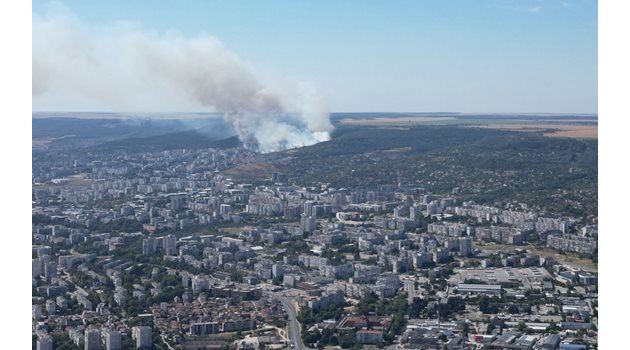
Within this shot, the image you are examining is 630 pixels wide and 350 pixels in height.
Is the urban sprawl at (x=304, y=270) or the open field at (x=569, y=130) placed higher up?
the open field at (x=569, y=130)

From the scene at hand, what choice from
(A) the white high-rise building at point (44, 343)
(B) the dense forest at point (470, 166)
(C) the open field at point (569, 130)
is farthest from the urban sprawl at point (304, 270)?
(C) the open field at point (569, 130)

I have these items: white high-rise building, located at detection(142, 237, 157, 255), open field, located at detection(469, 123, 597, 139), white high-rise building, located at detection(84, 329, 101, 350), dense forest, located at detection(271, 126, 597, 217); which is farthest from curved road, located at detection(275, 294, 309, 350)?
open field, located at detection(469, 123, 597, 139)

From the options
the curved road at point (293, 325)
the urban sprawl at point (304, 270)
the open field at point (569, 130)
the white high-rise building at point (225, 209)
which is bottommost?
the curved road at point (293, 325)

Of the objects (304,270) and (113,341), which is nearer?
(113,341)

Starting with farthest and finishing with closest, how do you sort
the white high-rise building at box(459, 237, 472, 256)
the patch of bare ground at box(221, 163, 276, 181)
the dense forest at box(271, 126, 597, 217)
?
1. the patch of bare ground at box(221, 163, 276, 181)
2. the dense forest at box(271, 126, 597, 217)
3. the white high-rise building at box(459, 237, 472, 256)

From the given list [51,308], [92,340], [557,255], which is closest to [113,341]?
[92,340]

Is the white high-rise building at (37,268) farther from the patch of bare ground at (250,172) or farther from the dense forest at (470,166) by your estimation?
the patch of bare ground at (250,172)

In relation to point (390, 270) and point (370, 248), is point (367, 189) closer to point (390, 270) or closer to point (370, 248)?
point (370, 248)

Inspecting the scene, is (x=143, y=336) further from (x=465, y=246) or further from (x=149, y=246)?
(x=465, y=246)

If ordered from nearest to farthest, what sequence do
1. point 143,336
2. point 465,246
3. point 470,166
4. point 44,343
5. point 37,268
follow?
point 44,343 < point 143,336 < point 37,268 < point 465,246 < point 470,166

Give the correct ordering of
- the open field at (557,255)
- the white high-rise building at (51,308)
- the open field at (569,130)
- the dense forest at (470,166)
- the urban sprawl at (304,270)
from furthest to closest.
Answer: the open field at (569,130)
the dense forest at (470,166)
the open field at (557,255)
the white high-rise building at (51,308)
the urban sprawl at (304,270)

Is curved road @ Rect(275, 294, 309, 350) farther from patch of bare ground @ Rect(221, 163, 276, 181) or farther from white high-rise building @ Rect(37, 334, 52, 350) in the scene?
patch of bare ground @ Rect(221, 163, 276, 181)
